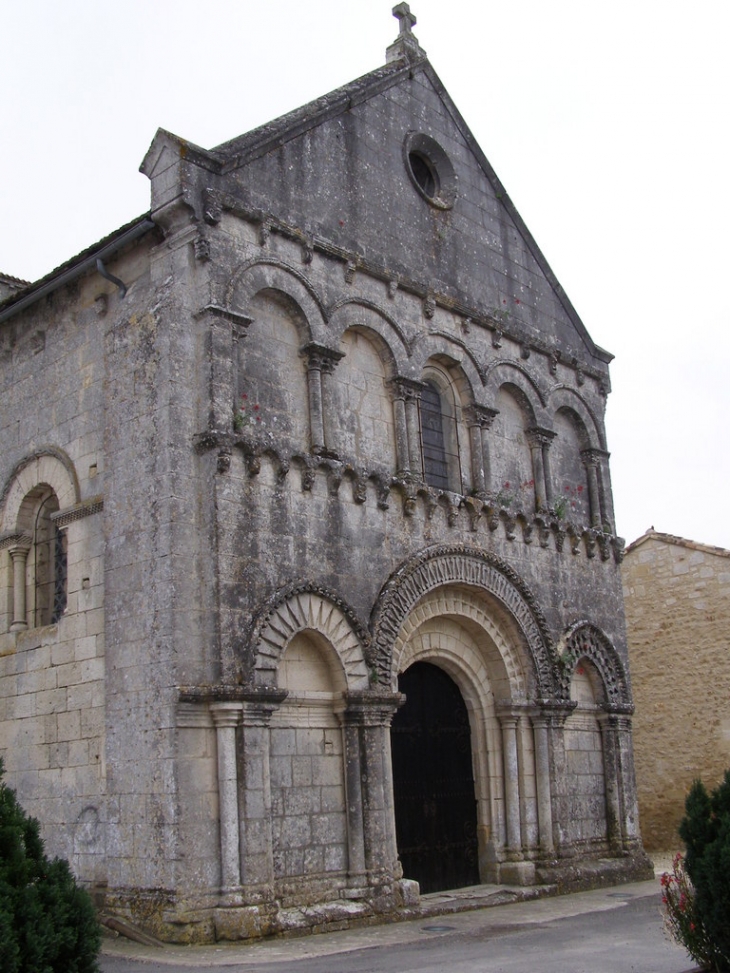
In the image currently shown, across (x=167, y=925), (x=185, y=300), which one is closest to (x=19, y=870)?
(x=167, y=925)

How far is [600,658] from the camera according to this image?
15.7 meters

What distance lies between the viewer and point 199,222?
37.2 ft

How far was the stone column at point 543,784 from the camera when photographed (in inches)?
541

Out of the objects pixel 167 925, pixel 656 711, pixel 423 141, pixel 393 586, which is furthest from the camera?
pixel 656 711

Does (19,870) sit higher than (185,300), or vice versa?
(185,300)

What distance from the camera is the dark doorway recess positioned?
12875mm

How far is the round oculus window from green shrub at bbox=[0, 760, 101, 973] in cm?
1068

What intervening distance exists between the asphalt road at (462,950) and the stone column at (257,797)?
588 millimetres

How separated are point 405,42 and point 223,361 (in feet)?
21.9

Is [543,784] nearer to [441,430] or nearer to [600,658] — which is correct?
[600,658]

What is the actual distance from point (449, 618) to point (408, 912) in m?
3.58

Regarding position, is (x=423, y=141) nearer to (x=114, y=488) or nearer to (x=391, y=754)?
(x=114, y=488)

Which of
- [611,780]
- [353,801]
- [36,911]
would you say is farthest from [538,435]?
[36,911]

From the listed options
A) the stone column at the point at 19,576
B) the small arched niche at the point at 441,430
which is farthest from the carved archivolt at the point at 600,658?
the stone column at the point at 19,576
